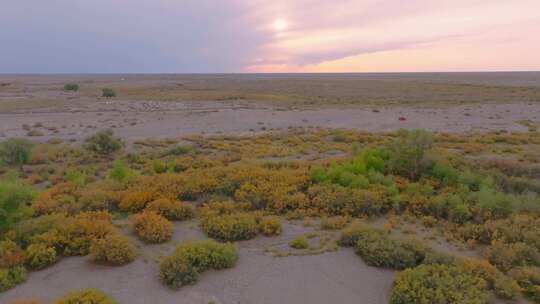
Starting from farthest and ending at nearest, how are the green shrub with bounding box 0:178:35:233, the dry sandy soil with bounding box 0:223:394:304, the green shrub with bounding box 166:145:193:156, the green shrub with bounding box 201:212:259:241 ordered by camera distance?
the green shrub with bounding box 166:145:193:156, the green shrub with bounding box 201:212:259:241, the green shrub with bounding box 0:178:35:233, the dry sandy soil with bounding box 0:223:394:304

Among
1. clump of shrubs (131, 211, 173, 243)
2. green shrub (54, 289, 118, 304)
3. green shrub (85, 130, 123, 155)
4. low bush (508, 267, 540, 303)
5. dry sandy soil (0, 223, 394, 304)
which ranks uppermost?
green shrub (85, 130, 123, 155)

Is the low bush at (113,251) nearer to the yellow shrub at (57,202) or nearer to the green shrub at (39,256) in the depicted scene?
the green shrub at (39,256)

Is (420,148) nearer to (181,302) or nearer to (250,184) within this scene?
(250,184)

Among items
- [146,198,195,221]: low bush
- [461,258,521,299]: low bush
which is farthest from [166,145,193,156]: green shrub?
[461,258,521,299]: low bush

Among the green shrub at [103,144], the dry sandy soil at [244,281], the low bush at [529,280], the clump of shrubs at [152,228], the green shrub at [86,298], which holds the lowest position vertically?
the dry sandy soil at [244,281]

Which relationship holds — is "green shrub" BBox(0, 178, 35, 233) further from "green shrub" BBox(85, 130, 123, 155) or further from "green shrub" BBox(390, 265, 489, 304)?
"green shrub" BBox(85, 130, 123, 155)

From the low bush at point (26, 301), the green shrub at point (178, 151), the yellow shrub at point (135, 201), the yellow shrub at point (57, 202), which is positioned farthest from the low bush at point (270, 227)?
the green shrub at point (178, 151)

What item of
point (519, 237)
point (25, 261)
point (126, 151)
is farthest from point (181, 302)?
point (126, 151)
